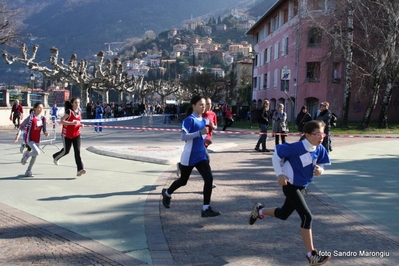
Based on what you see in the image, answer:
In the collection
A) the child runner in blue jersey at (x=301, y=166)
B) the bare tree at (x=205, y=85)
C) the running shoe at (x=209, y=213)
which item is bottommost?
the running shoe at (x=209, y=213)

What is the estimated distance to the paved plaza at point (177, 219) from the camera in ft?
15.3

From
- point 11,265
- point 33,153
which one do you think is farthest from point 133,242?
point 33,153

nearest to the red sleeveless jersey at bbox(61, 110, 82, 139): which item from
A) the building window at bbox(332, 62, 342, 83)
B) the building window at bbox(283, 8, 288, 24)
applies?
the building window at bbox(332, 62, 342, 83)

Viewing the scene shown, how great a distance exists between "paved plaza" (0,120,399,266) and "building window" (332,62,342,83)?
25.3 metres

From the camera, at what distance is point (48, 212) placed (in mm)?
6258

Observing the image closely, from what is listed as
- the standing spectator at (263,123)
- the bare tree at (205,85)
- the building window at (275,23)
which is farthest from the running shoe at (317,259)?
the bare tree at (205,85)

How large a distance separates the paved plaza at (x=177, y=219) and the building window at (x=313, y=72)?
25671mm

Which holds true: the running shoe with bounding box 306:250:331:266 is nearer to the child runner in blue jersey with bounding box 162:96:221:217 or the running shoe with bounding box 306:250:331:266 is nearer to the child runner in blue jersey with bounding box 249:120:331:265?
the child runner in blue jersey with bounding box 249:120:331:265

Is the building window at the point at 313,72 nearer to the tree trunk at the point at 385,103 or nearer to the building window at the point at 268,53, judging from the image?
the tree trunk at the point at 385,103

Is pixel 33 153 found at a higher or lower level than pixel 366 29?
lower

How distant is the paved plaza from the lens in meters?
4.65

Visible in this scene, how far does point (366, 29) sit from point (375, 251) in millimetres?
22127

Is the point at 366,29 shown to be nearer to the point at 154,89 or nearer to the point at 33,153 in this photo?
the point at 33,153

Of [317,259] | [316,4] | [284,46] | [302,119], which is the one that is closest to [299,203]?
[317,259]
